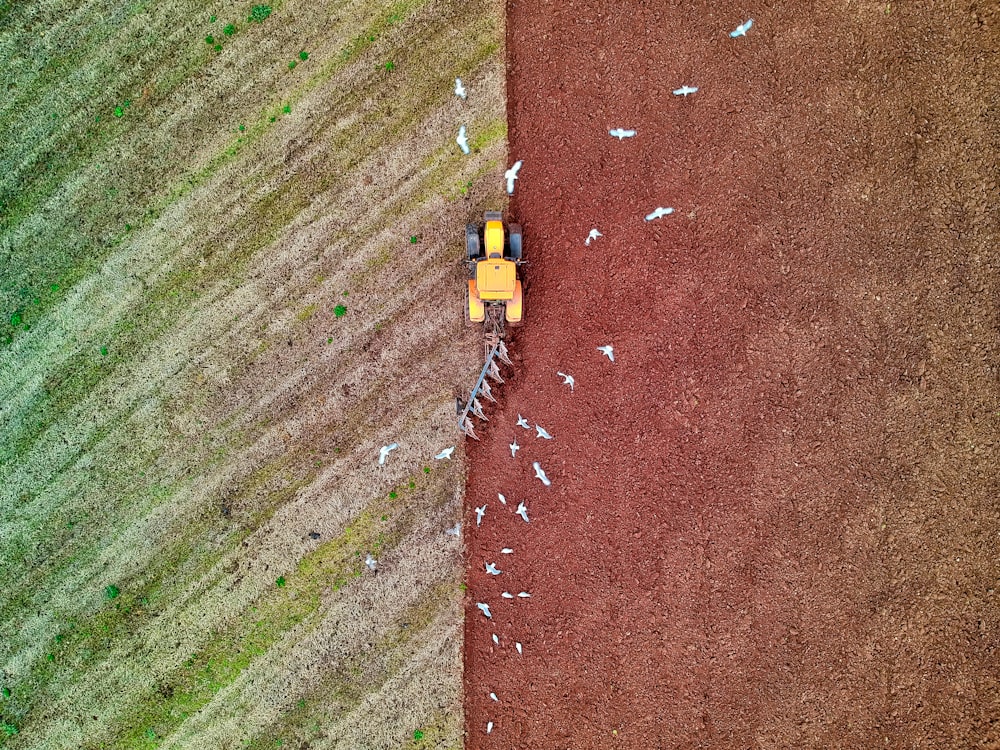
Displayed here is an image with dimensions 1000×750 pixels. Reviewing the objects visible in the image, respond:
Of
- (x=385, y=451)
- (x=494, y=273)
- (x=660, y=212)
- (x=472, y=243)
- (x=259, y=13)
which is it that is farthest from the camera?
(x=385, y=451)

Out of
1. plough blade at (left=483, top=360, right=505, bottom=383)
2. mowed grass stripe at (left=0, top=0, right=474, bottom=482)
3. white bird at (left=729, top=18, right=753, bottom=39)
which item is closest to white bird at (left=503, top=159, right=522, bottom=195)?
mowed grass stripe at (left=0, top=0, right=474, bottom=482)

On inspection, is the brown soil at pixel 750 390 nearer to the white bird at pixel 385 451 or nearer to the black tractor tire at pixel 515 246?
the black tractor tire at pixel 515 246

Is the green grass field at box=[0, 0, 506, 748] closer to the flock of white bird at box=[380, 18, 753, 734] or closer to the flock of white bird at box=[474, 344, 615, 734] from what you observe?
the flock of white bird at box=[380, 18, 753, 734]

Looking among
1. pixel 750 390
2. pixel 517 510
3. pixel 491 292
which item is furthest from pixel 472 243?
pixel 750 390

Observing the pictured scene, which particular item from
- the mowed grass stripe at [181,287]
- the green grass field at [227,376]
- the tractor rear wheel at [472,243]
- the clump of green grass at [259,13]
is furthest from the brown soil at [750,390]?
the clump of green grass at [259,13]

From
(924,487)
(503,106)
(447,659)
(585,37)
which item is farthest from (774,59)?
(447,659)

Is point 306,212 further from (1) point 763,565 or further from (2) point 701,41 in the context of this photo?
(1) point 763,565

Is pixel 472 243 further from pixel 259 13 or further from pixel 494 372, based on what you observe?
pixel 259 13
